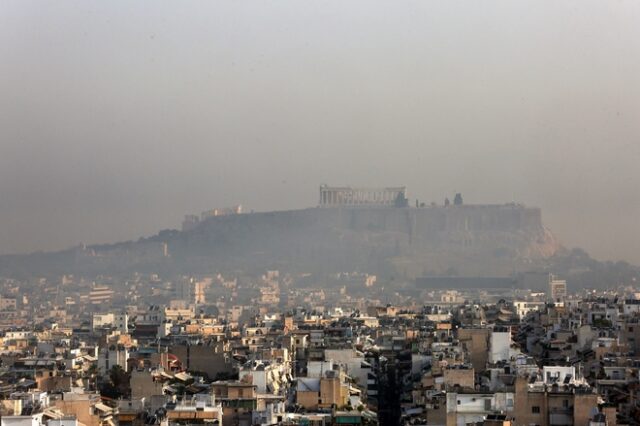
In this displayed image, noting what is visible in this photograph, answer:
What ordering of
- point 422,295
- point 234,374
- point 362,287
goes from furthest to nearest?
point 362,287 → point 422,295 → point 234,374

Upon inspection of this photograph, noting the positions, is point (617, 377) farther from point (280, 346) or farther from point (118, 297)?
point (118, 297)

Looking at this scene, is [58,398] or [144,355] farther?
[144,355]

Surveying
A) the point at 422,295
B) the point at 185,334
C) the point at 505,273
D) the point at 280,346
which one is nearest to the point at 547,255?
the point at 505,273

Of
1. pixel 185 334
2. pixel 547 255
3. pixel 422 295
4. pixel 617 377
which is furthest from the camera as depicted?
pixel 547 255

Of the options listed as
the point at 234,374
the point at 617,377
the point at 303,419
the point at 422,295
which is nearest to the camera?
the point at 303,419

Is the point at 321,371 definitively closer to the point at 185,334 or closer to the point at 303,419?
the point at 303,419

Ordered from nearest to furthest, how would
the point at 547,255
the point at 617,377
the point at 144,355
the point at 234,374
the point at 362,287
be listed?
the point at 617,377 < the point at 234,374 < the point at 144,355 < the point at 362,287 < the point at 547,255

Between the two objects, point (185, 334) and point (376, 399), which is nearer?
point (376, 399)

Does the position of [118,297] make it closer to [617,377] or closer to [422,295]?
[422,295]

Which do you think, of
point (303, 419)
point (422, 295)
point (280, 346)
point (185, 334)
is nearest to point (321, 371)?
point (303, 419)
